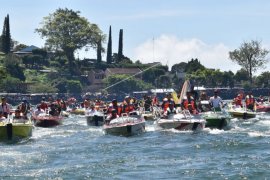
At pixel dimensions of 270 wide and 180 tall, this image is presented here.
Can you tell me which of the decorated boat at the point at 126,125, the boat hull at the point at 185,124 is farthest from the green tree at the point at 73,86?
the boat hull at the point at 185,124

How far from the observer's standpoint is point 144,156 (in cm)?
3120

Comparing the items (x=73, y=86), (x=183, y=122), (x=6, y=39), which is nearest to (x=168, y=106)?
(x=183, y=122)

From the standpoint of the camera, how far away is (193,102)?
44531mm

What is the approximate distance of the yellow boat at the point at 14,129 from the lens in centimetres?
3722

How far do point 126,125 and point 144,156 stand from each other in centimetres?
950

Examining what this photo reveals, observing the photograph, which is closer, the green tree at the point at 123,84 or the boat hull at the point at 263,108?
the boat hull at the point at 263,108

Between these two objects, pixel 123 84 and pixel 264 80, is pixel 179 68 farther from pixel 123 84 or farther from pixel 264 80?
pixel 123 84

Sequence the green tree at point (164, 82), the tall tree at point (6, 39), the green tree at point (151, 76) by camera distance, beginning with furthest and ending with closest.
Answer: the green tree at point (151, 76) < the green tree at point (164, 82) < the tall tree at point (6, 39)

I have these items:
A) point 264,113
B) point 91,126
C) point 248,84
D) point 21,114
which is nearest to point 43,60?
point 248,84

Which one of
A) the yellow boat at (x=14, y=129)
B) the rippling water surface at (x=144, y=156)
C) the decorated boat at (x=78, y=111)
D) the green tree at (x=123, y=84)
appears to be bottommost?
the rippling water surface at (x=144, y=156)

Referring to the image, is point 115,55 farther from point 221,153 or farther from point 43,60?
point 221,153

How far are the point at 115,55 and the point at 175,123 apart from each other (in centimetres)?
14567

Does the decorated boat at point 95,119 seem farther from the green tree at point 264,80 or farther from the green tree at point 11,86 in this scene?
the green tree at point 264,80

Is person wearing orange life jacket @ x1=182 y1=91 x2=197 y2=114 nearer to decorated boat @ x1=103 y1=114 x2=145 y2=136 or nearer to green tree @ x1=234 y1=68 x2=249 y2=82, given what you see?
decorated boat @ x1=103 y1=114 x2=145 y2=136
